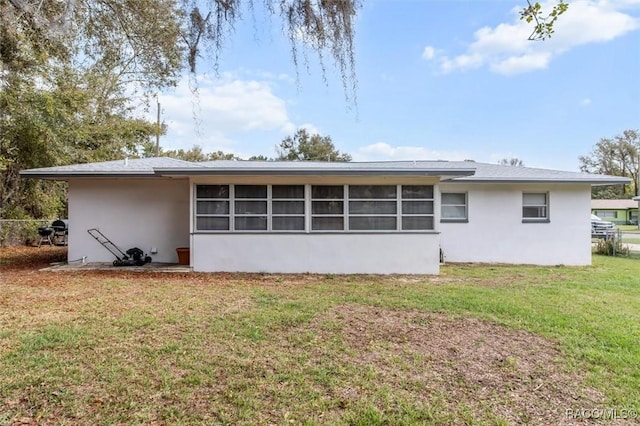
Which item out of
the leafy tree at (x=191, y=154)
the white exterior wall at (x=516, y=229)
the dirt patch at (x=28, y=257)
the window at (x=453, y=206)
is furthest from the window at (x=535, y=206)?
the leafy tree at (x=191, y=154)

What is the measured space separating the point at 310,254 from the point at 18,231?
39.9ft

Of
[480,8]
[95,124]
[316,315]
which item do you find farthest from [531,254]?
[95,124]

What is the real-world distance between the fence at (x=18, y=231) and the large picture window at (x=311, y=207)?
31.6 feet

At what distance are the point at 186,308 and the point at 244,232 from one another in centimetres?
353

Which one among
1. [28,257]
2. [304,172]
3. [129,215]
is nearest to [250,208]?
[304,172]

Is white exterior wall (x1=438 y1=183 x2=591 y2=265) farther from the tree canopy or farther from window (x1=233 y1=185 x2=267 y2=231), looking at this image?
the tree canopy

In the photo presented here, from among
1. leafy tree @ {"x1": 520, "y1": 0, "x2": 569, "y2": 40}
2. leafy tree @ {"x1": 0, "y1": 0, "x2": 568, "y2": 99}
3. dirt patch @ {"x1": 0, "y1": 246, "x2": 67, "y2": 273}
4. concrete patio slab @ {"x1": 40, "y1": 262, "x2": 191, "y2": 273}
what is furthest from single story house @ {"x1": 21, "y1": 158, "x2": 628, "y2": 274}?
leafy tree @ {"x1": 520, "y1": 0, "x2": 569, "y2": 40}

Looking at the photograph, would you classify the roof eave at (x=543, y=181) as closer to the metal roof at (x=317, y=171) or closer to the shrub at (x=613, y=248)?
the metal roof at (x=317, y=171)

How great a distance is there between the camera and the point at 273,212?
9008 millimetres

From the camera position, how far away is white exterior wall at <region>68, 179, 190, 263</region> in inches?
396

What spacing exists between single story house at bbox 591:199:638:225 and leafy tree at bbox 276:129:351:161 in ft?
93.5

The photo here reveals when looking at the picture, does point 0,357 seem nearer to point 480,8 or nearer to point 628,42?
point 480,8

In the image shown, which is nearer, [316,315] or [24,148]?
[316,315]

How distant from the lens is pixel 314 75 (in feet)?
11.5
